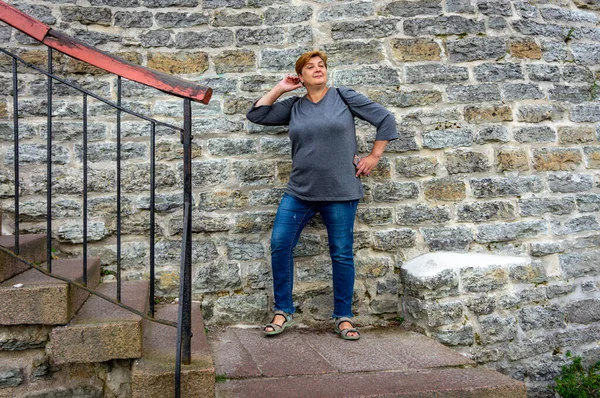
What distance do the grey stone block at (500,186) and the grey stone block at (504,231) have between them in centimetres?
21

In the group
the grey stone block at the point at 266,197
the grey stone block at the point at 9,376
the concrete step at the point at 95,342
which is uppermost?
the grey stone block at the point at 266,197

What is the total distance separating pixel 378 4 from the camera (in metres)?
3.53

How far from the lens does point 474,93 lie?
3520 millimetres

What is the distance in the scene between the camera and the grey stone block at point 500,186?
11.3 feet

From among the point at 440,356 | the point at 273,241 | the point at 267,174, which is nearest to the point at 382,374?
the point at 440,356

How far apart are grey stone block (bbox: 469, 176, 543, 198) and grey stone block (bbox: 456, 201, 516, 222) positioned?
0.06 meters

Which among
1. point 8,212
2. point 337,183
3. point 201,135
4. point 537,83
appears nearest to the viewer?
point 337,183

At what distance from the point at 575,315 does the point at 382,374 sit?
1.82 metres

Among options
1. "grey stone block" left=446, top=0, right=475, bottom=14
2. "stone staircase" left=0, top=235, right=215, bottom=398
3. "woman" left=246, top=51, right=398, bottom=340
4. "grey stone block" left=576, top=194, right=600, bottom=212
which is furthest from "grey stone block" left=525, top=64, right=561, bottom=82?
"stone staircase" left=0, top=235, right=215, bottom=398

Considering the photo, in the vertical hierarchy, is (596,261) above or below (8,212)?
below

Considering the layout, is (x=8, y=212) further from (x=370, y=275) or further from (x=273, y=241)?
(x=370, y=275)

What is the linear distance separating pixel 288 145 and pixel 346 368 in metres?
1.56

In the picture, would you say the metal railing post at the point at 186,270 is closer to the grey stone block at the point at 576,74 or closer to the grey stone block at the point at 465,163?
the grey stone block at the point at 465,163

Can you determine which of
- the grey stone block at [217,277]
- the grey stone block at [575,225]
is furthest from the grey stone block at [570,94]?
the grey stone block at [217,277]
